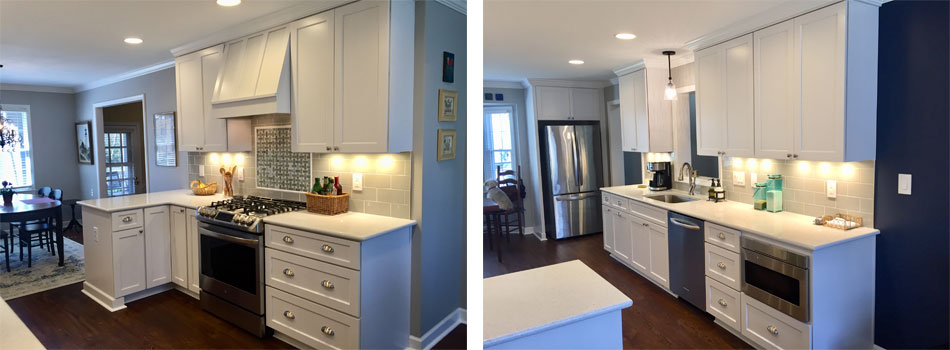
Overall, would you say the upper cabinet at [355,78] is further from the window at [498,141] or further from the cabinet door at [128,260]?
the cabinet door at [128,260]

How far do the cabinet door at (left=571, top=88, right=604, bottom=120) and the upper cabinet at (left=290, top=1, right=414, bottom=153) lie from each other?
2.57 feet

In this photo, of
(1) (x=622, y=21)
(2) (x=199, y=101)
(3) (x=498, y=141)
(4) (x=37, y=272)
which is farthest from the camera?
(2) (x=199, y=101)

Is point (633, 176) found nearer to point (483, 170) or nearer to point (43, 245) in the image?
point (483, 170)

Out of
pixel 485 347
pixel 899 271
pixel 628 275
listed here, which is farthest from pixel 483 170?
pixel 899 271

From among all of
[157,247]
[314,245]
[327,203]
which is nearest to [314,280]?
[314,245]

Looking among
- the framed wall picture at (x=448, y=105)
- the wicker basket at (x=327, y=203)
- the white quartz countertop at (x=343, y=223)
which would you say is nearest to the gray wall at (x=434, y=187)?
the framed wall picture at (x=448, y=105)

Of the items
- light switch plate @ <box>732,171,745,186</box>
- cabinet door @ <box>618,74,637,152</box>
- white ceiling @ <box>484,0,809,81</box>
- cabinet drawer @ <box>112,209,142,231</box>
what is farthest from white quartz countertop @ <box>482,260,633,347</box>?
cabinet drawer @ <box>112,209,142,231</box>

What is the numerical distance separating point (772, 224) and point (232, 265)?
2.24m

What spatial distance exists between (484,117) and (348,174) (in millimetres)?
1116

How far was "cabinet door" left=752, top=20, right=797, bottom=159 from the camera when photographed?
1.52 m

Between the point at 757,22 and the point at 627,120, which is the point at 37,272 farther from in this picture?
the point at 757,22

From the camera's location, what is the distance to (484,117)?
28.8 inches

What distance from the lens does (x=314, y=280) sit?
146 cm

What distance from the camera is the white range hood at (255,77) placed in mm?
1664
